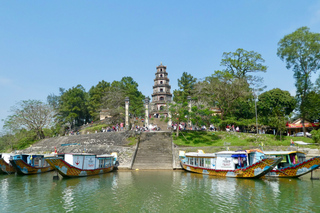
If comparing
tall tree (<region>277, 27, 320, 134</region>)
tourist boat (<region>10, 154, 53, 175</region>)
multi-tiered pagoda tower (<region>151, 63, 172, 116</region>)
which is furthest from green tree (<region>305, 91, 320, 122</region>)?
tourist boat (<region>10, 154, 53, 175</region>)

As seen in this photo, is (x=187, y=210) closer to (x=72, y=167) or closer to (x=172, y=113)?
(x=72, y=167)

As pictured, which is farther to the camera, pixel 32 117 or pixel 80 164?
pixel 32 117

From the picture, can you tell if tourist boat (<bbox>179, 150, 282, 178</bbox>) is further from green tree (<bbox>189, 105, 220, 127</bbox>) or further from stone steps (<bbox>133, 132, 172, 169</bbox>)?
green tree (<bbox>189, 105, 220, 127</bbox>)

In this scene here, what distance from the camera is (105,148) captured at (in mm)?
29078

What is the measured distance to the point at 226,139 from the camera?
1208 inches

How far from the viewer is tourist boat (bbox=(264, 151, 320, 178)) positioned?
18.5 m

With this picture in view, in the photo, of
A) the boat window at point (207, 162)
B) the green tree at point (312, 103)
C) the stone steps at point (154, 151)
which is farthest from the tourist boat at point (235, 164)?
the green tree at point (312, 103)

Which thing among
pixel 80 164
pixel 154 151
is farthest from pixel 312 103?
pixel 80 164

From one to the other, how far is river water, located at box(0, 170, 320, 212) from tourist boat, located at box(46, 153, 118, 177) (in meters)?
1.58

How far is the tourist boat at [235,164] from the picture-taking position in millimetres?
18594

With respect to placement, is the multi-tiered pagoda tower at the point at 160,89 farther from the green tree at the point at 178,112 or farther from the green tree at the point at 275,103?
the green tree at the point at 275,103

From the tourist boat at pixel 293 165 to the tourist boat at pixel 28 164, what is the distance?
22.5m

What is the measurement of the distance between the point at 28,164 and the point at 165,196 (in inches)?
679

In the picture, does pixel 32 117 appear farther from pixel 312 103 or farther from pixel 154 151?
pixel 312 103
